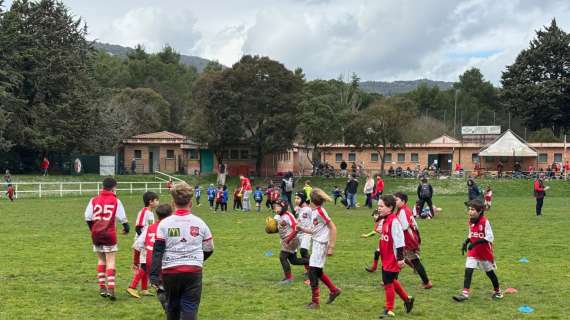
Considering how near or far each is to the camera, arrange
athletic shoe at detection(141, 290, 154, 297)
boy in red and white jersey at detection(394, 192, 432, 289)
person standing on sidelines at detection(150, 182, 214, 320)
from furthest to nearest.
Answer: boy in red and white jersey at detection(394, 192, 432, 289)
athletic shoe at detection(141, 290, 154, 297)
person standing on sidelines at detection(150, 182, 214, 320)

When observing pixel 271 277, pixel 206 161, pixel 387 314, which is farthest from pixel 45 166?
pixel 387 314

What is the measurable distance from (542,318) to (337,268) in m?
4.60

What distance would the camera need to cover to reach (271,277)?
1144cm

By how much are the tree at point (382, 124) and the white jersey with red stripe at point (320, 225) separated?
145ft

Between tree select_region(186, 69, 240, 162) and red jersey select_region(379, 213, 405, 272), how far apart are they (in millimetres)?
45278

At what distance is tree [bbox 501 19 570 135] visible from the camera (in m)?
56.1

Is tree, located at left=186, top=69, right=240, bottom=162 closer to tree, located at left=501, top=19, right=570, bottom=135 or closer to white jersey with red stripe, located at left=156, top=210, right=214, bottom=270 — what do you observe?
tree, located at left=501, top=19, right=570, bottom=135

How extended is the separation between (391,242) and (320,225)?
1276 millimetres

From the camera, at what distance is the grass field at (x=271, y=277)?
8867 mm

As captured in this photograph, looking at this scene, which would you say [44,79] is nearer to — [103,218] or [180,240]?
[103,218]

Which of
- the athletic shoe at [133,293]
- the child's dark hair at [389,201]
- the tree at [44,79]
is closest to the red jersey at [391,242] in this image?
the child's dark hair at [389,201]

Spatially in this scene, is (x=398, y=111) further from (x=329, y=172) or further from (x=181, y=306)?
(x=181, y=306)

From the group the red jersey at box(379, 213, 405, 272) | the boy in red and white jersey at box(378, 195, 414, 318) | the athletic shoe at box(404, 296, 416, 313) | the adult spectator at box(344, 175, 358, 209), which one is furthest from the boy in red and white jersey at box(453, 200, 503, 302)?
the adult spectator at box(344, 175, 358, 209)

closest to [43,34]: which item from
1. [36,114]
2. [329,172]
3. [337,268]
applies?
[36,114]
